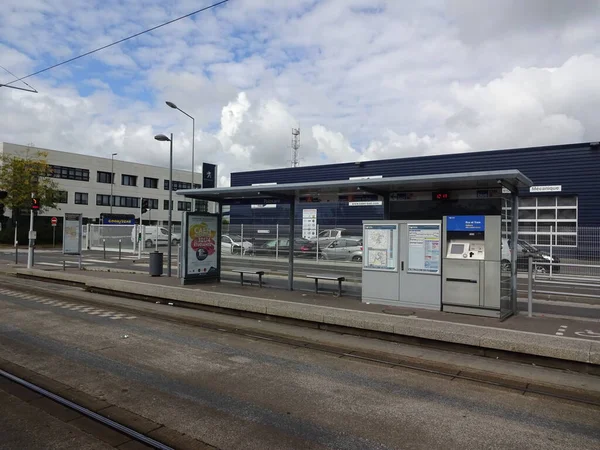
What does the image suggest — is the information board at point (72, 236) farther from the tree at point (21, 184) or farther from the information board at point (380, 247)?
the tree at point (21, 184)

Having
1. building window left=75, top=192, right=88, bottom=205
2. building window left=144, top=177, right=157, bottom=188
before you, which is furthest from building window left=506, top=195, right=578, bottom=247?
building window left=144, top=177, right=157, bottom=188

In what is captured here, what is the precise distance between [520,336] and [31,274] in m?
17.5

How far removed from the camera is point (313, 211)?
15.4m

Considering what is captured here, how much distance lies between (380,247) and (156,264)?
9654mm

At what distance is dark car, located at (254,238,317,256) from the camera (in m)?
14.5

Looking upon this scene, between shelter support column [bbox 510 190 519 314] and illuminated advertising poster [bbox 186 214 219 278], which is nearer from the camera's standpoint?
shelter support column [bbox 510 190 519 314]

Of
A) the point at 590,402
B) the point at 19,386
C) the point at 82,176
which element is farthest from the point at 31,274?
the point at 82,176

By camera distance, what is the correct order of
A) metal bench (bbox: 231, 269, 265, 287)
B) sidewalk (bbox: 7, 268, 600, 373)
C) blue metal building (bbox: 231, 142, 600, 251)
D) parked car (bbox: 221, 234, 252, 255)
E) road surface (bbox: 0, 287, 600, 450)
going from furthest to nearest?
blue metal building (bbox: 231, 142, 600, 251) → parked car (bbox: 221, 234, 252, 255) → metal bench (bbox: 231, 269, 265, 287) → sidewalk (bbox: 7, 268, 600, 373) → road surface (bbox: 0, 287, 600, 450)

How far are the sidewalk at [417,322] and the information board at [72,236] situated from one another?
28.5ft

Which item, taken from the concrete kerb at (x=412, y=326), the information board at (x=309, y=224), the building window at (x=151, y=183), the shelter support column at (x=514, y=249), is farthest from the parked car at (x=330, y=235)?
the building window at (x=151, y=183)

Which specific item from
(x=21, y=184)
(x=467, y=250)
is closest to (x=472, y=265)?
(x=467, y=250)

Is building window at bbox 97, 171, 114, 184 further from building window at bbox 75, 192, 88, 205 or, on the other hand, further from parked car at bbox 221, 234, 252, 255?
parked car at bbox 221, 234, 252, 255

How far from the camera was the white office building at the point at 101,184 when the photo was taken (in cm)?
5516

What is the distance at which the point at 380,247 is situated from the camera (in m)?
11.0
